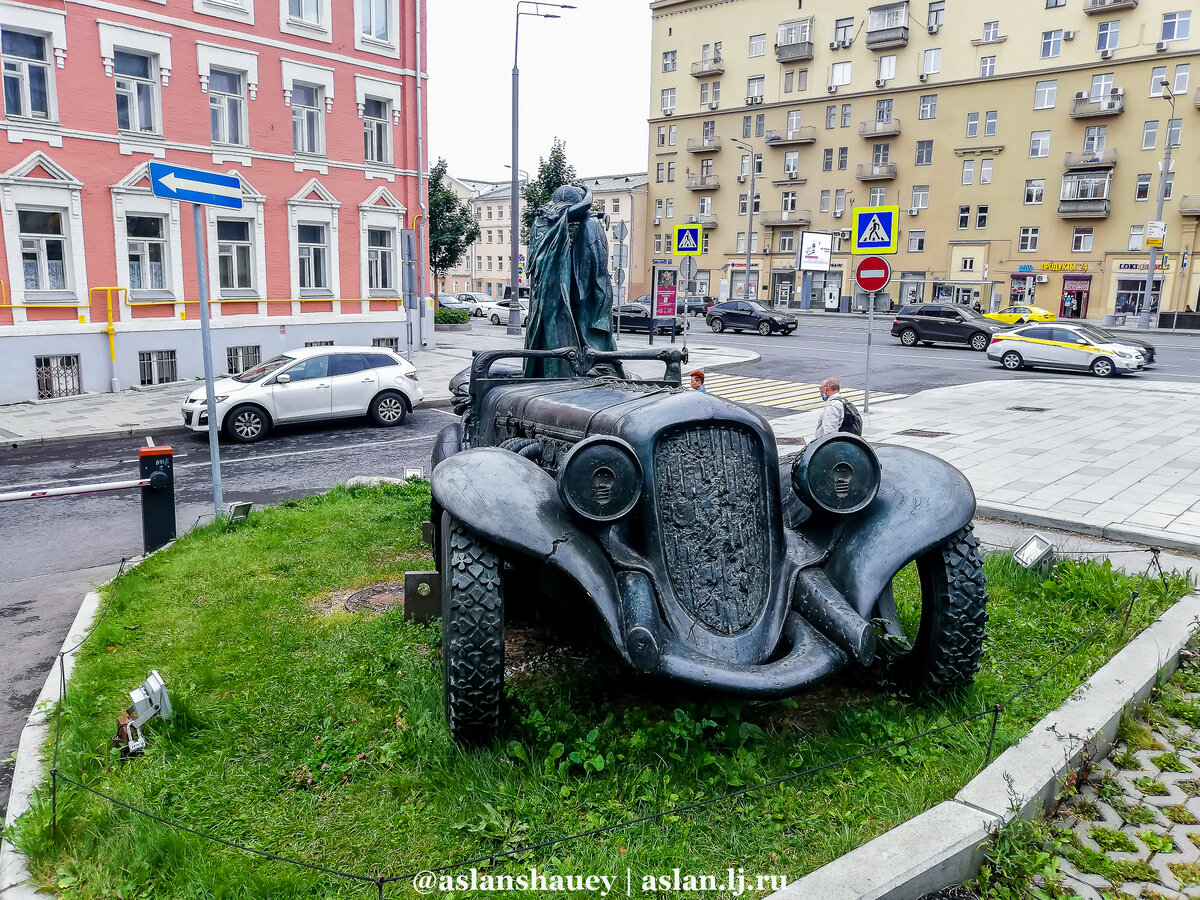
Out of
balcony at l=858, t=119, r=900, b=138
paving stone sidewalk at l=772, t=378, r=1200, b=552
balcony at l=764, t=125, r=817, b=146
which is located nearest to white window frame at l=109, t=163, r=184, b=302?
paving stone sidewalk at l=772, t=378, r=1200, b=552

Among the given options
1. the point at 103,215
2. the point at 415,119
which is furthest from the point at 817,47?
the point at 103,215

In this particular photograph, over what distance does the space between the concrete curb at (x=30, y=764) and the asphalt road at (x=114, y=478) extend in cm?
14

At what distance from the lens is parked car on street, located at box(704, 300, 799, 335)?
3391cm

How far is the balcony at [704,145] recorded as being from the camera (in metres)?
59.8

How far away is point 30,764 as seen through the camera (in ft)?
12.6

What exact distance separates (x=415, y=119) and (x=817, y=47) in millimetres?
40958

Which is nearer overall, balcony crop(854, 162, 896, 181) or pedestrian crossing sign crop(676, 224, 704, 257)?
pedestrian crossing sign crop(676, 224, 704, 257)

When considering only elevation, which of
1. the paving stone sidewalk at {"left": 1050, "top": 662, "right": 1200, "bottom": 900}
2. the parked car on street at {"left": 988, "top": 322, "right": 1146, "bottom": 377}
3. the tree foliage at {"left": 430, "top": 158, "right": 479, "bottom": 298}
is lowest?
the paving stone sidewalk at {"left": 1050, "top": 662, "right": 1200, "bottom": 900}

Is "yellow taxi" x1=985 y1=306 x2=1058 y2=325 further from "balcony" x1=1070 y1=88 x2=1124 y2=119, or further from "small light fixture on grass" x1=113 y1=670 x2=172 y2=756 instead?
"small light fixture on grass" x1=113 y1=670 x2=172 y2=756

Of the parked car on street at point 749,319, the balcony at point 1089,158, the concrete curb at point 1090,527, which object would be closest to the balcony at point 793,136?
the balcony at point 1089,158

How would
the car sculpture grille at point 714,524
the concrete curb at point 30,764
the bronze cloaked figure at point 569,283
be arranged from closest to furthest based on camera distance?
the concrete curb at point 30,764 → the car sculpture grille at point 714,524 → the bronze cloaked figure at point 569,283

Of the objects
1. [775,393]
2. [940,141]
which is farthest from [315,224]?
[940,141]

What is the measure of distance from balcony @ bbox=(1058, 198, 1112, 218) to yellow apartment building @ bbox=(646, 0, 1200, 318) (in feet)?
0.34

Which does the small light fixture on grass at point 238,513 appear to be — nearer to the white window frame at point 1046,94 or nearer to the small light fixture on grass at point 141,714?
the small light fixture on grass at point 141,714
